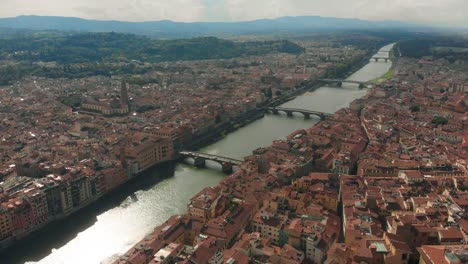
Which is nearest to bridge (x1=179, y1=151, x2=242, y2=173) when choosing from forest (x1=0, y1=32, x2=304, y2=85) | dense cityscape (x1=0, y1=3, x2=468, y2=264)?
dense cityscape (x1=0, y1=3, x2=468, y2=264)

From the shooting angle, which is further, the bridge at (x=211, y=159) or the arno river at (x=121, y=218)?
the bridge at (x=211, y=159)

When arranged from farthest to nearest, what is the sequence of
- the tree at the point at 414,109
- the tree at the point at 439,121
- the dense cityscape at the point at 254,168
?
1. the tree at the point at 414,109
2. the tree at the point at 439,121
3. the dense cityscape at the point at 254,168

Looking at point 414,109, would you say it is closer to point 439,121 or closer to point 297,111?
point 439,121

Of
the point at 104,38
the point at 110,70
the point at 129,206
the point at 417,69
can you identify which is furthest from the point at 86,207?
the point at 104,38

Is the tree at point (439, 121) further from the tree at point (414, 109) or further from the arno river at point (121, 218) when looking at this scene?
the arno river at point (121, 218)

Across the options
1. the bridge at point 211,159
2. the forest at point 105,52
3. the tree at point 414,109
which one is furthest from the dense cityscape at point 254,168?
the forest at point 105,52

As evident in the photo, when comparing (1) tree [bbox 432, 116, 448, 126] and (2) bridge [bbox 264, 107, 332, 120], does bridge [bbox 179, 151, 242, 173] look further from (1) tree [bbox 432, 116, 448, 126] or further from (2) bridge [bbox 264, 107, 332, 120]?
(1) tree [bbox 432, 116, 448, 126]

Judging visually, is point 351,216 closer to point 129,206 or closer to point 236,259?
point 236,259
